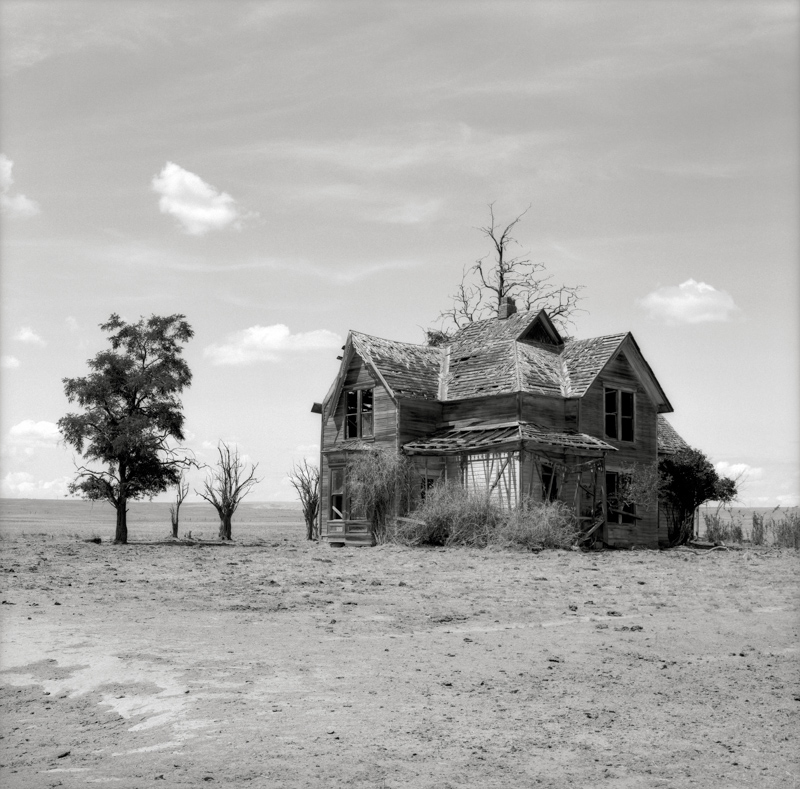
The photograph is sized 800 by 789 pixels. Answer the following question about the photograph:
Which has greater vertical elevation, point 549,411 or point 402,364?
point 402,364

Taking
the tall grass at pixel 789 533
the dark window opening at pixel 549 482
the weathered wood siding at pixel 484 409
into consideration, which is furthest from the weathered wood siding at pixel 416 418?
the tall grass at pixel 789 533

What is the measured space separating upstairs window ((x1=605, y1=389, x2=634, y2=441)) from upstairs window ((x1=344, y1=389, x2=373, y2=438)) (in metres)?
8.23

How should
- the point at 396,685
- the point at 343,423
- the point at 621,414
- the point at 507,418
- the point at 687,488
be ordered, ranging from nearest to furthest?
the point at 396,685
the point at 507,418
the point at 621,414
the point at 343,423
the point at 687,488

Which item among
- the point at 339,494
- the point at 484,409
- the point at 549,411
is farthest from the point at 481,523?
the point at 339,494

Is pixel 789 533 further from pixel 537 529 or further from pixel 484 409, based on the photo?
pixel 537 529

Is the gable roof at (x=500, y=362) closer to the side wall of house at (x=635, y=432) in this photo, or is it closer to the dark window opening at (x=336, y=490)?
the side wall of house at (x=635, y=432)

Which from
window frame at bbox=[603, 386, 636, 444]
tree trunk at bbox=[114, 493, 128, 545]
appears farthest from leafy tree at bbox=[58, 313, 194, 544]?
window frame at bbox=[603, 386, 636, 444]

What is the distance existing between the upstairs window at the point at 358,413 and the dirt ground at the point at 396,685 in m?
16.7

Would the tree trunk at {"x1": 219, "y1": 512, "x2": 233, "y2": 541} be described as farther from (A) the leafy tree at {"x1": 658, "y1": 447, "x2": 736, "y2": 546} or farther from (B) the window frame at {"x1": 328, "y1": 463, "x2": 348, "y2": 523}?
(A) the leafy tree at {"x1": 658, "y1": 447, "x2": 736, "y2": 546}

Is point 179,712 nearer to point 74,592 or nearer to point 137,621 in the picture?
point 137,621

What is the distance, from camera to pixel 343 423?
1350 inches

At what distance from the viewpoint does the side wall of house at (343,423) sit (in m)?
32.5

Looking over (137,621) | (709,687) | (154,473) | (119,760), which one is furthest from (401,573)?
(154,473)

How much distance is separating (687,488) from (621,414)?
169 inches
